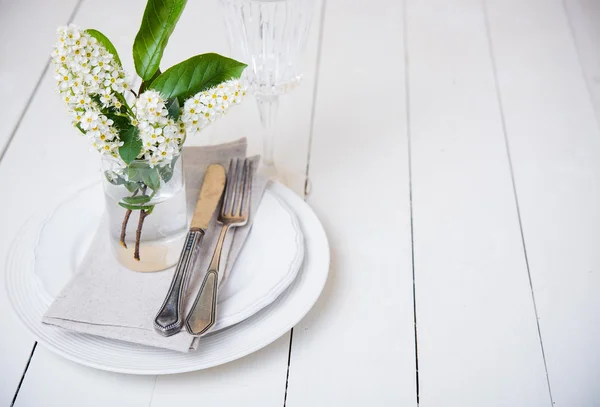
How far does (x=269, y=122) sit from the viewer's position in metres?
1.17

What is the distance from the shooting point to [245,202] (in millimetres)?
1004

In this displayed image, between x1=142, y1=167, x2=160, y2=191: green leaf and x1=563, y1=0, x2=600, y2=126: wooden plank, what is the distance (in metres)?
0.95

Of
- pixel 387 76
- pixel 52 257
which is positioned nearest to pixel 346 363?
pixel 52 257

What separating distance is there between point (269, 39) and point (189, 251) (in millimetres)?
353

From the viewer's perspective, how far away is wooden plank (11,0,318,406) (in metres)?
0.83

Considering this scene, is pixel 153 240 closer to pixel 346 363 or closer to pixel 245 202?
pixel 245 202

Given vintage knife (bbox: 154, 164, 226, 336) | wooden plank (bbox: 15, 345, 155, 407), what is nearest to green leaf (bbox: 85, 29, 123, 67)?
vintage knife (bbox: 154, 164, 226, 336)

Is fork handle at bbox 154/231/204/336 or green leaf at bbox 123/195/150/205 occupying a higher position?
green leaf at bbox 123/195/150/205

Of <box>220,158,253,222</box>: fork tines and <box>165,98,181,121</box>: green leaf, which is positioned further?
<box>220,158,253,222</box>: fork tines

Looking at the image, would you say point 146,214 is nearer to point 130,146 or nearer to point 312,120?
point 130,146

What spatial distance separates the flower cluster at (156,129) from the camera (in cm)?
71

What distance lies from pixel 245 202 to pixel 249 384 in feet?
0.91

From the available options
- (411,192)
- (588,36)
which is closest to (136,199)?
(411,192)

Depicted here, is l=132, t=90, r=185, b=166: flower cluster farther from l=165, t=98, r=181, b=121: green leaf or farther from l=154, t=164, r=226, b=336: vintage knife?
l=154, t=164, r=226, b=336: vintage knife
